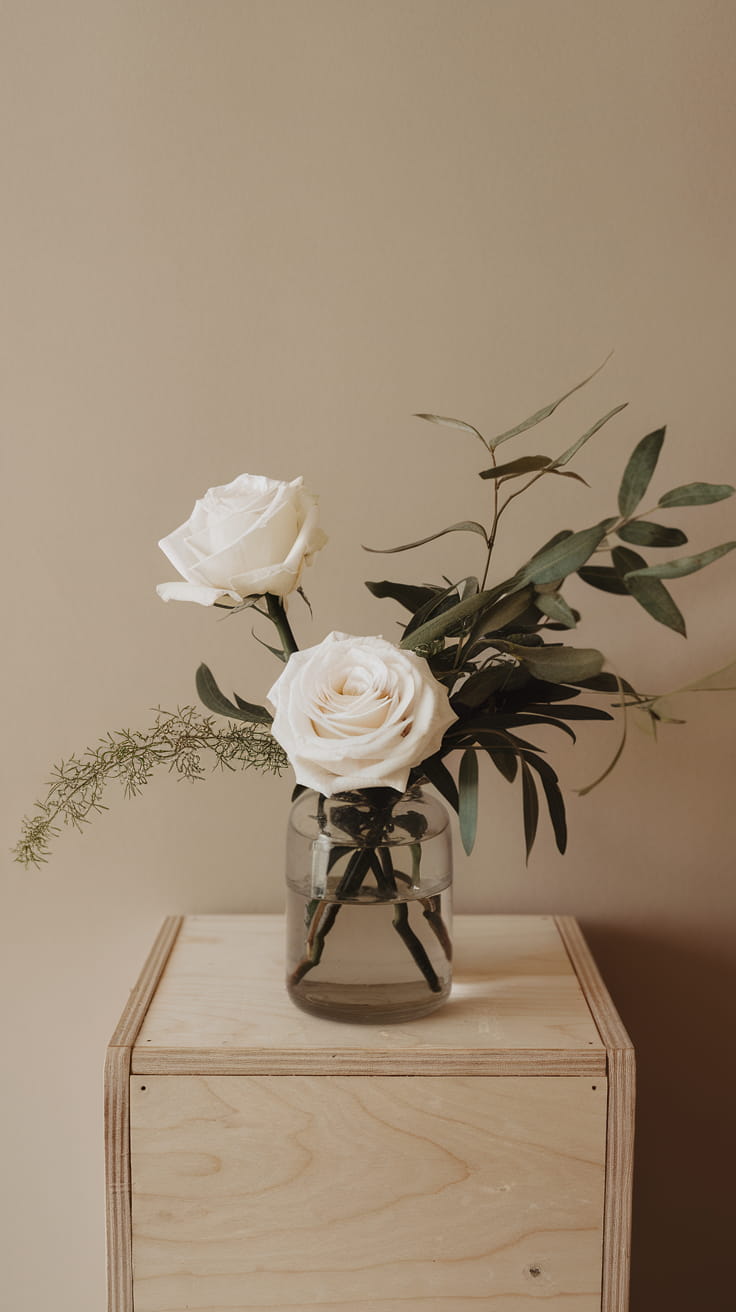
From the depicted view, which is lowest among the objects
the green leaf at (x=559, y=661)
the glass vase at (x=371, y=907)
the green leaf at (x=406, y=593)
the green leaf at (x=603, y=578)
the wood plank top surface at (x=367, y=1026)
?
the wood plank top surface at (x=367, y=1026)

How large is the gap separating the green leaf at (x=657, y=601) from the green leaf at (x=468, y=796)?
17 cm

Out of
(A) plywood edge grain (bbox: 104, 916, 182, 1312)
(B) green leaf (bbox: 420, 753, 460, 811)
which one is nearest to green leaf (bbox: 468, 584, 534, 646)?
(B) green leaf (bbox: 420, 753, 460, 811)

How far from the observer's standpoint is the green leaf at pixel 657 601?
80 cm

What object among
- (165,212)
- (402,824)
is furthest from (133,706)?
(165,212)

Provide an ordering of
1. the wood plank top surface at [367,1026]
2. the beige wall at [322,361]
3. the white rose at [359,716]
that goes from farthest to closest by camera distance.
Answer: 1. the beige wall at [322,361]
2. the wood plank top surface at [367,1026]
3. the white rose at [359,716]

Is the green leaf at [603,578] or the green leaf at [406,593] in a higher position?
the green leaf at [603,578]

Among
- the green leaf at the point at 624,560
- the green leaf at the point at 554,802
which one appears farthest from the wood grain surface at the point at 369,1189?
the green leaf at the point at 624,560

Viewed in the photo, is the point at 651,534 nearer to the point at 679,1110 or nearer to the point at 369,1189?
the point at 369,1189

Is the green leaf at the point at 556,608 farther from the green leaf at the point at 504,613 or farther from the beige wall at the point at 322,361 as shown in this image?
the beige wall at the point at 322,361

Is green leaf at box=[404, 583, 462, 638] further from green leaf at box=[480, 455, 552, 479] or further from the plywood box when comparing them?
the plywood box

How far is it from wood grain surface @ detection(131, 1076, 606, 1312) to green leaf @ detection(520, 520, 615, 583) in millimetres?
389

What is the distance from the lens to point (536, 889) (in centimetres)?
115

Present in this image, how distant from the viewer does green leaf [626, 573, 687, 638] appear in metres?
0.80

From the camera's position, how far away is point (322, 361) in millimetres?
1079
